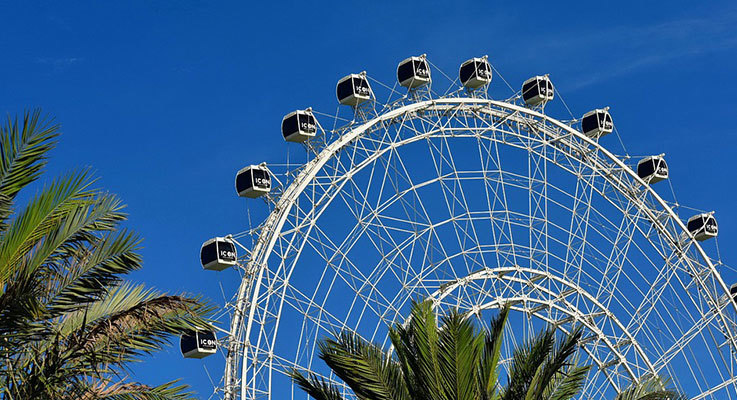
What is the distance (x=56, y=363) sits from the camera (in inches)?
479

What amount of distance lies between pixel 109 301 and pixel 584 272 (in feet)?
105

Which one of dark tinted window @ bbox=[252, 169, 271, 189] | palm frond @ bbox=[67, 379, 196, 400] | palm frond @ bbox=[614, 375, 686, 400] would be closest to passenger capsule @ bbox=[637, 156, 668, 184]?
dark tinted window @ bbox=[252, 169, 271, 189]

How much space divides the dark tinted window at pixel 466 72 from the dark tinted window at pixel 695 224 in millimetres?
14800

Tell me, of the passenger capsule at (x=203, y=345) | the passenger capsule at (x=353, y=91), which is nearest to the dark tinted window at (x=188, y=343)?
the passenger capsule at (x=203, y=345)

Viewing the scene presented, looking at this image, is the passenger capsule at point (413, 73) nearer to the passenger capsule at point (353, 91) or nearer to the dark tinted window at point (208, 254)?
the passenger capsule at point (353, 91)

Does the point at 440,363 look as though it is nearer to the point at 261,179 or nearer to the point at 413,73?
the point at 261,179

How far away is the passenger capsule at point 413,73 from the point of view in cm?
3691

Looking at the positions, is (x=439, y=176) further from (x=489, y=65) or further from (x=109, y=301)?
(x=109, y=301)

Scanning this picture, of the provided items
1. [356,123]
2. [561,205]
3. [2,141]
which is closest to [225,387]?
[356,123]

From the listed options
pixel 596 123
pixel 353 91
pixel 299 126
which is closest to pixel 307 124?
pixel 299 126

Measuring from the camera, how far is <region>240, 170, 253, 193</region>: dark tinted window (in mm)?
33625

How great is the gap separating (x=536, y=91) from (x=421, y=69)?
571cm

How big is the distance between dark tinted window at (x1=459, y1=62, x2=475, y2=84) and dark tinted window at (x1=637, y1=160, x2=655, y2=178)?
11137 millimetres

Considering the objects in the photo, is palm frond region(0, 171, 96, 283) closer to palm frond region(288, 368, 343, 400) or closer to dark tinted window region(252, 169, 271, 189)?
palm frond region(288, 368, 343, 400)
